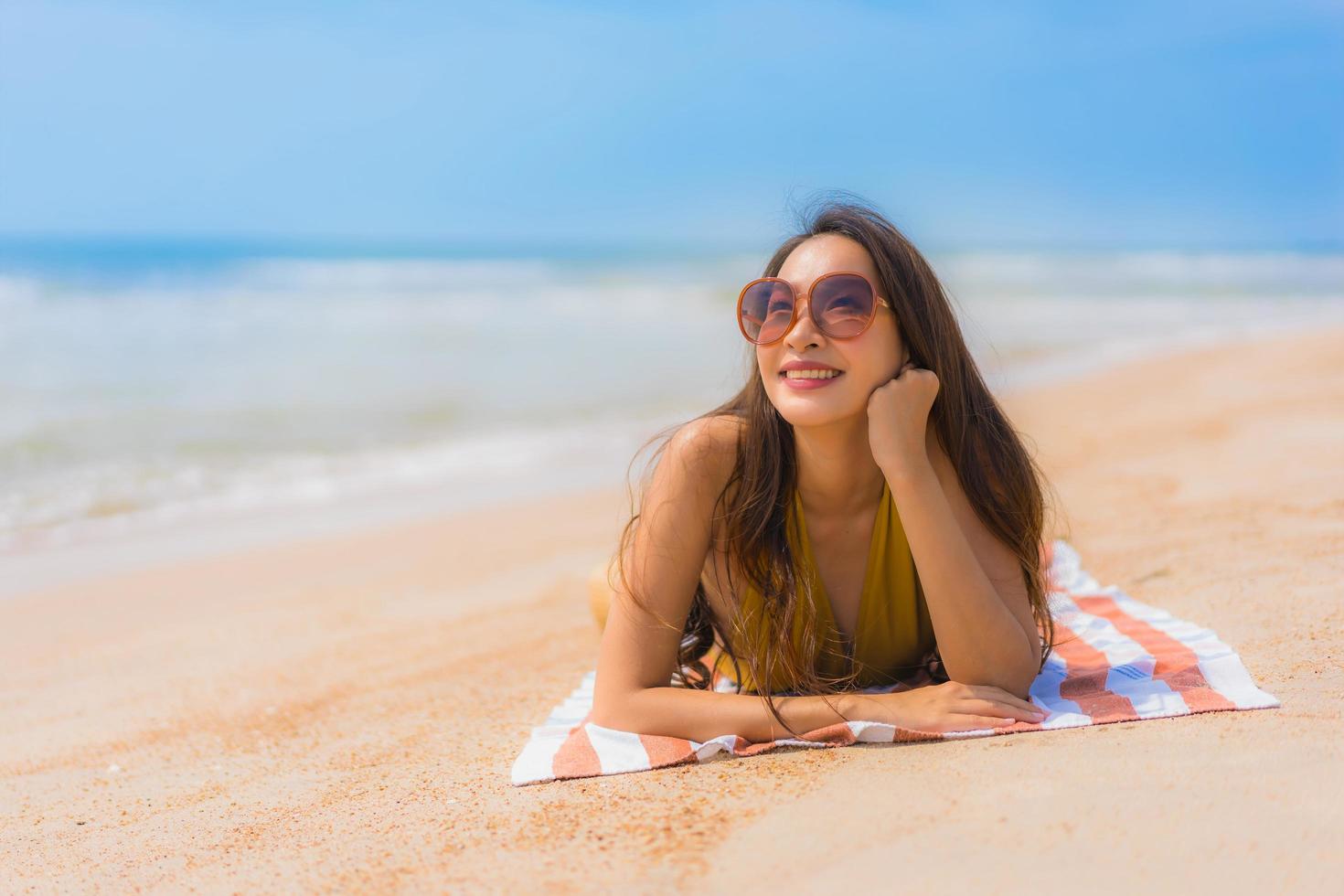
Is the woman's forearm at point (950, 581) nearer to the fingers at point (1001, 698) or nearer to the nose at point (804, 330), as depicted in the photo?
the fingers at point (1001, 698)

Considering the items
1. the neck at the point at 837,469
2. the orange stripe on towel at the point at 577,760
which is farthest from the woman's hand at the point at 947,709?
the orange stripe on towel at the point at 577,760

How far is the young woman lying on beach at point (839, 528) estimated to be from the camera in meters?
2.70

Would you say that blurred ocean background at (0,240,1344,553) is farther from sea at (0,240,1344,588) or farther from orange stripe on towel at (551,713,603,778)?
orange stripe on towel at (551,713,603,778)

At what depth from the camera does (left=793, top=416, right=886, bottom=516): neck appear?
9.41 feet

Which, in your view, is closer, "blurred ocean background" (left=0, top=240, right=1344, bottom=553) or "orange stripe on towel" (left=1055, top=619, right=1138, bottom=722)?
"orange stripe on towel" (left=1055, top=619, right=1138, bottom=722)

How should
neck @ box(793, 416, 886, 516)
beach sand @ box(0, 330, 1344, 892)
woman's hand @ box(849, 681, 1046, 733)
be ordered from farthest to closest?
neck @ box(793, 416, 886, 516), woman's hand @ box(849, 681, 1046, 733), beach sand @ box(0, 330, 1344, 892)

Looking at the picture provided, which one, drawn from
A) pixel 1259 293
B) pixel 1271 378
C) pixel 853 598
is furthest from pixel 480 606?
pixel 1259 293

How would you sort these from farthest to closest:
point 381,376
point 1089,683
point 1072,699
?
point 381,376
point 1089,683
point 1072,699

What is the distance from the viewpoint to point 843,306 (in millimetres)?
2705

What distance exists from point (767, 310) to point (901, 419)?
1.42ft

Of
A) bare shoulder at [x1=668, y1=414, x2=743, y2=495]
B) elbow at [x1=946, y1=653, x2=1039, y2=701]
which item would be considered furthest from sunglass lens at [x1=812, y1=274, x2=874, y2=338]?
elbow at [x1=946, y1=653, x2=1039, y2=701]

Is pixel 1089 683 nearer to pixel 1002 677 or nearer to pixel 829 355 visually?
pixel 1002 677

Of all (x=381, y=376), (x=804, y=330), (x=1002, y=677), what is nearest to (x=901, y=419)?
(x=804, y=330)

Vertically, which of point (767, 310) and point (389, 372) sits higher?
point (767, 310)
